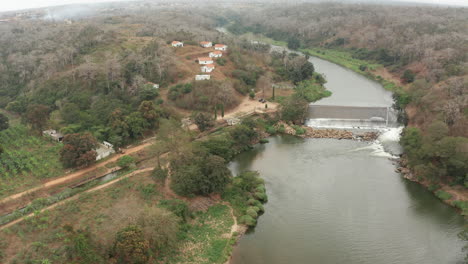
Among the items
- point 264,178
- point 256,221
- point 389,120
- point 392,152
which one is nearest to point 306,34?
point 389,120

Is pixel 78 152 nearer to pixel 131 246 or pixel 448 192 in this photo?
pixel 131 246

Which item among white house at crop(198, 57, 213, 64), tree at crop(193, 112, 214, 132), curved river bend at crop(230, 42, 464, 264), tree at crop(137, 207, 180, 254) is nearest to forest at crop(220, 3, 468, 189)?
curved river bend at crop(230, 42, 464, 264)

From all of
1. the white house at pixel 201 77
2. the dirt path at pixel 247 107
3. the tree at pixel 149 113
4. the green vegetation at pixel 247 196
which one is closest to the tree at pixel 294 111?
the dirt path at pixel 247 107

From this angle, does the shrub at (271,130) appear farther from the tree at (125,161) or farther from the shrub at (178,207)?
the shrub at (178,207)

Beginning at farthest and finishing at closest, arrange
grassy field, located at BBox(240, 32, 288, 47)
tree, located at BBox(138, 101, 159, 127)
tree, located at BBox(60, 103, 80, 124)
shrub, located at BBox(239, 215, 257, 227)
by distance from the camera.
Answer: grassy field, located at BBox(240, 32, 288, 47) < tree, located at BBox(60, 103, 80, 124) < tree, located at BBox(138, 101, 159, 127) < shrub, located at BBox(239, 215, 257, 227)

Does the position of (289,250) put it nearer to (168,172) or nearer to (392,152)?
(168,172)

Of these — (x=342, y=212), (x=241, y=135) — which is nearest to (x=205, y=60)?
(x=241, y=135)

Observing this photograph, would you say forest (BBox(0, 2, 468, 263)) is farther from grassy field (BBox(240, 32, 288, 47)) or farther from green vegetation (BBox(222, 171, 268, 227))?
grassy field (BBox(240, 32, 288, 47))
